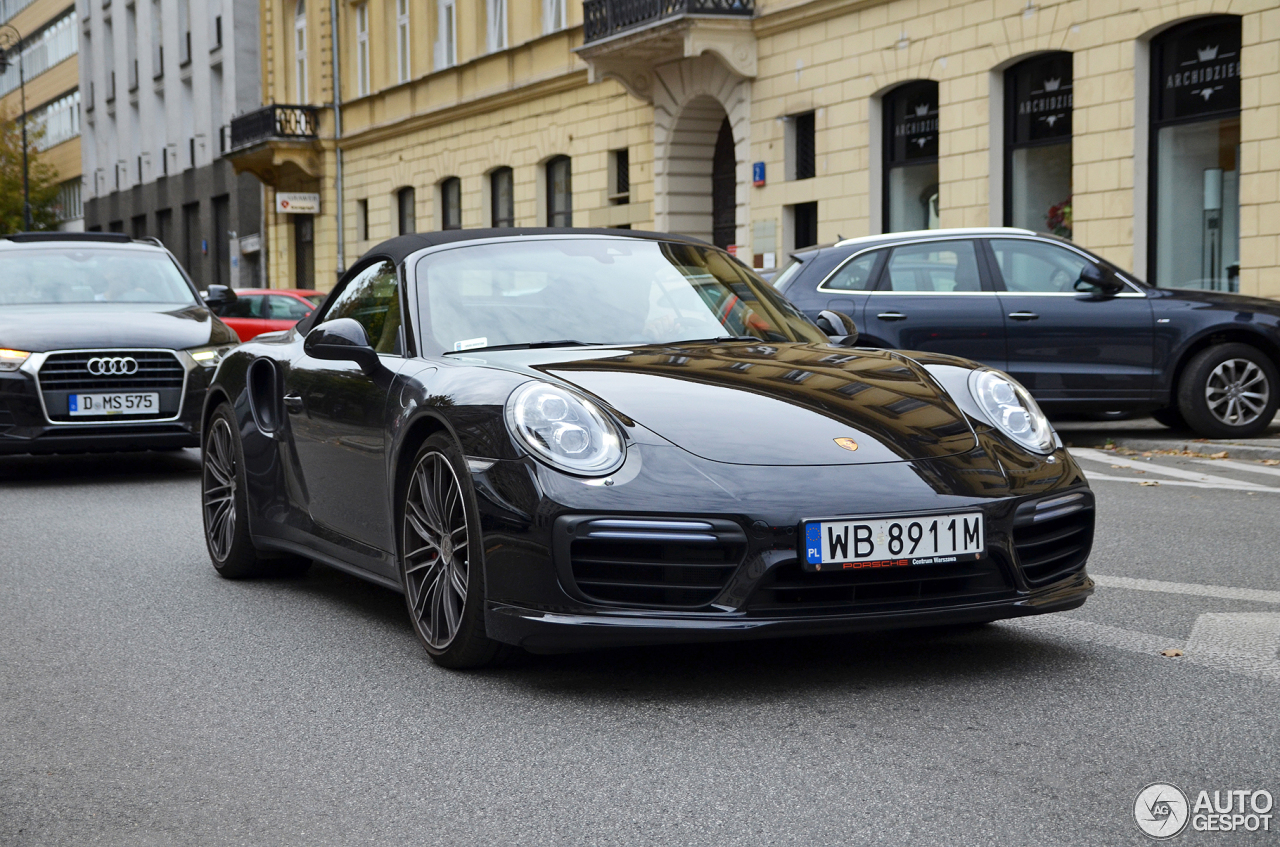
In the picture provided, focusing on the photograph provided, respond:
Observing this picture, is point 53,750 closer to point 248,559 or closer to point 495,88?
point 248,559

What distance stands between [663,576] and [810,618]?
393mm

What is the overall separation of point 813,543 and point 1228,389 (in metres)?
9.23

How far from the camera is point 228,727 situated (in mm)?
4211

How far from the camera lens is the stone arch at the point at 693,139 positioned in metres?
24.7

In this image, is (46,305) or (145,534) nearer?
(145,534)

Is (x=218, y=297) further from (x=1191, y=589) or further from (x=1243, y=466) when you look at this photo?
(x=1191, y=589)

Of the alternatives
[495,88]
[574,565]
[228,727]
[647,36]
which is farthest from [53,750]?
[495,88]

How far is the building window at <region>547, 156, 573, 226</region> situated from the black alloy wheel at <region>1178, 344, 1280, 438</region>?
18.2m

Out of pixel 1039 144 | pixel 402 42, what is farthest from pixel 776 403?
pixel 402 42

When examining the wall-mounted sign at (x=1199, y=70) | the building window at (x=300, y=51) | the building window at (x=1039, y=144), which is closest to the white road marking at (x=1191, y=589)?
the wall-mounted sign at (x=1199, y=70)

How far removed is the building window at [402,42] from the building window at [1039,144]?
730 inches

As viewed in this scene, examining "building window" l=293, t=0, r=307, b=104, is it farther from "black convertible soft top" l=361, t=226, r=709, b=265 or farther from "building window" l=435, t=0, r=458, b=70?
"black convertible soft top" l=361, t=226, r=709, b=265

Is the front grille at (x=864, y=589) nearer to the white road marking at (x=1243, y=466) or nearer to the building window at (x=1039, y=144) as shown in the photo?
the white road marking at (x=1243, y=466)

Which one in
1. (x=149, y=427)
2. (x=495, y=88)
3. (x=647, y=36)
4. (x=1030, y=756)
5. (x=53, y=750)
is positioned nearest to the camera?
(x=1030, y=756)
